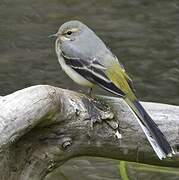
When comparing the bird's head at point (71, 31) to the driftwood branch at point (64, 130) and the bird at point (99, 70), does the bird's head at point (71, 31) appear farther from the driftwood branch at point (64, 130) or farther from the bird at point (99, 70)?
the driftwood branch at point (64, 130)

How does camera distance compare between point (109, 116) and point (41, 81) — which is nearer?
point (109, 116)

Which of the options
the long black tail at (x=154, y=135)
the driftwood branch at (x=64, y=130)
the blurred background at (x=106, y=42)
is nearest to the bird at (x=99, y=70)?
the long black tail at (x=154, y=135)

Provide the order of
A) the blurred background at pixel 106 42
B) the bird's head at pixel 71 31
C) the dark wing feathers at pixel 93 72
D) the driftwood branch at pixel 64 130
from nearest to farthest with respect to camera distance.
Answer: the driftwood branch at pixel 64 130
the dark wing feathers at pixel 93 72
the bird's head at pixel 71 31
the blurred background at pixel 106 42

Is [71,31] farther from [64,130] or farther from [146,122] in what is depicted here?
[146,122]

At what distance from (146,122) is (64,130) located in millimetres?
518

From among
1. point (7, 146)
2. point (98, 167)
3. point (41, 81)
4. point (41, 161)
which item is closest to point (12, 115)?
point (7, 146)

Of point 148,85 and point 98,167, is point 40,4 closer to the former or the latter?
point 148,85

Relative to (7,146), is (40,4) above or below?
below

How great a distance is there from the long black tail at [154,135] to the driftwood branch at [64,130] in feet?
0.69

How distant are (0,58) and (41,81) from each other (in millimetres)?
751

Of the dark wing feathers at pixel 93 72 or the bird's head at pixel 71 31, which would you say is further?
the bird's head at pixel 71 31

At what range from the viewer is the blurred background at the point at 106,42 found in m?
8.34

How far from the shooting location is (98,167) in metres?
7.23

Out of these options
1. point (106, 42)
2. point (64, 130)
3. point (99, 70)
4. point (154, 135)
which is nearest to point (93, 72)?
point (99, 70)
